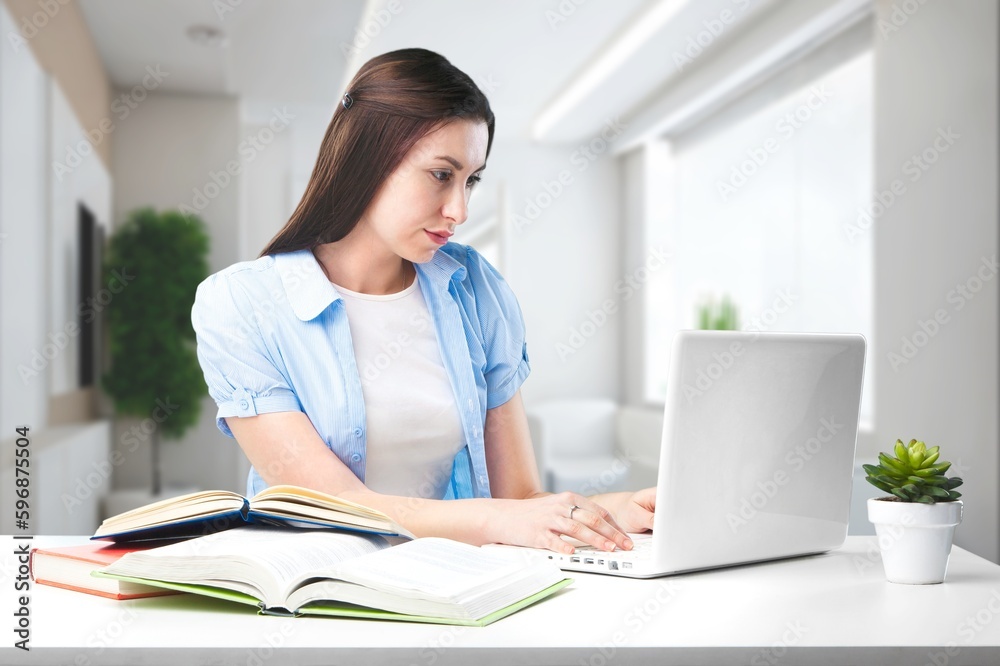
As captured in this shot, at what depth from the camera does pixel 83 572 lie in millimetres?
924

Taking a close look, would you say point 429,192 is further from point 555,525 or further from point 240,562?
point 240,562

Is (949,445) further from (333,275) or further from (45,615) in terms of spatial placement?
(45,615)

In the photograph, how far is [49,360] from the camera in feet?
12.9

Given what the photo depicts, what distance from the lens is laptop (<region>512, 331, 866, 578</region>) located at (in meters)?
0.94

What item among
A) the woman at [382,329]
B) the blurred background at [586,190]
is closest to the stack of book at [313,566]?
the woman at [382,329]

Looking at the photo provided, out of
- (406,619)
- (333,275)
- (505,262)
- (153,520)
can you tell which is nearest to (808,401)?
(406,619)
